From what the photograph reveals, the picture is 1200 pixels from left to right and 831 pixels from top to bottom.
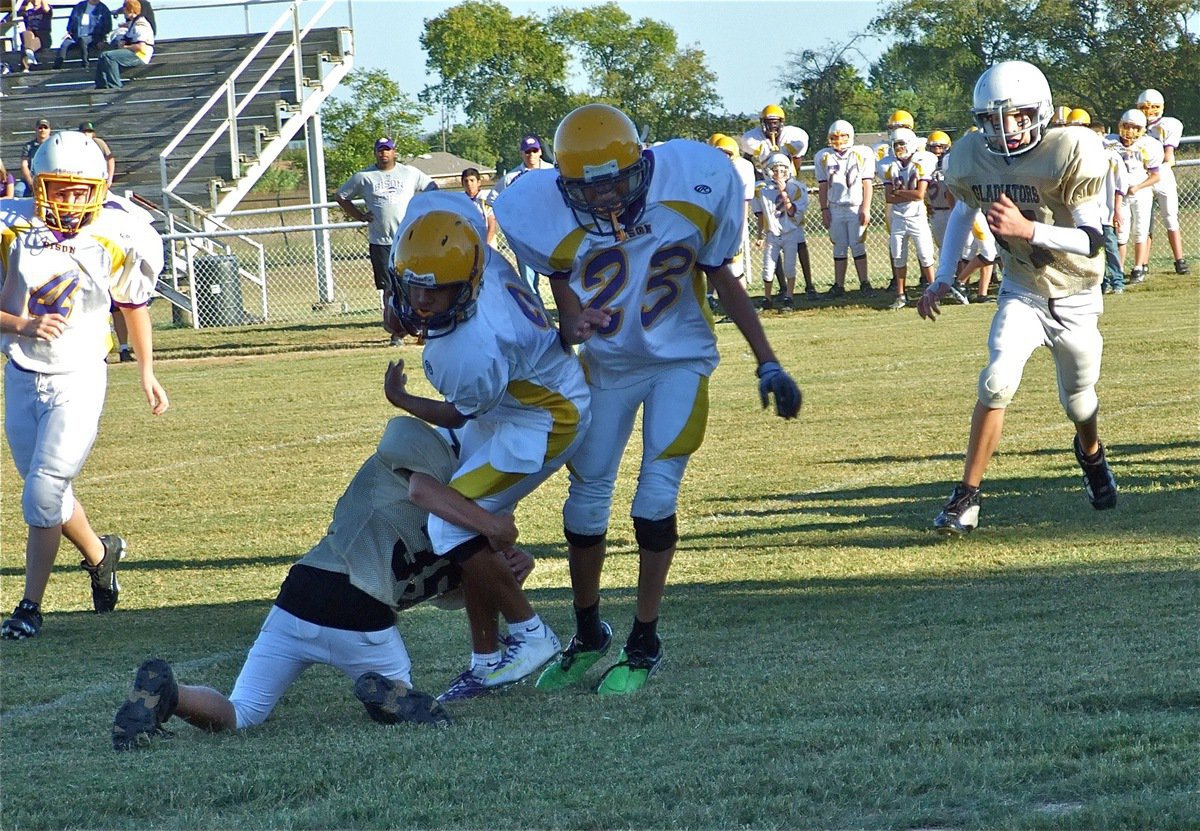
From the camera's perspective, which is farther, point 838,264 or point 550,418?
point 838,264

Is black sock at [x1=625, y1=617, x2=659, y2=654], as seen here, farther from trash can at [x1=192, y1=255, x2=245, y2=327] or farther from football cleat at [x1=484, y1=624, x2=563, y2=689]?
trash can at [x1=192, y1=255, x2=245, y2=327]

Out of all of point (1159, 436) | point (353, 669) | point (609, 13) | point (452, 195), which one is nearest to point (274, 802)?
point (353, 669)

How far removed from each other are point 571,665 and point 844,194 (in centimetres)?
1417

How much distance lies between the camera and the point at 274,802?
357 cm

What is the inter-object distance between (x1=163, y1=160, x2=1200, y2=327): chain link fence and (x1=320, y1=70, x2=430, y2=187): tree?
129 ft

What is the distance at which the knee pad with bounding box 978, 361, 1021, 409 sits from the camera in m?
6.97

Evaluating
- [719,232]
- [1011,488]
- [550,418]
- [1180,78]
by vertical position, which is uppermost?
[1180,78]

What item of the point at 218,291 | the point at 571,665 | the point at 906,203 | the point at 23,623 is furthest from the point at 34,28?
the point at 571,665

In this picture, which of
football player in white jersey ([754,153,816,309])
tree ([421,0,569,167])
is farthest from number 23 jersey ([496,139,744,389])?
tree ([421,0,569,167])

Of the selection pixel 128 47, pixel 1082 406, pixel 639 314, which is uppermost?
pixel 128 47

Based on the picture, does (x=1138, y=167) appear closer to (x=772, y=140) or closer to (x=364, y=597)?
(x=772, y=140)

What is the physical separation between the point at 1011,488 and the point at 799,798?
512 centimetres

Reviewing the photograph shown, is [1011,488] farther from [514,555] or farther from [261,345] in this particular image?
[261,345]

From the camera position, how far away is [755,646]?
5293 mm
